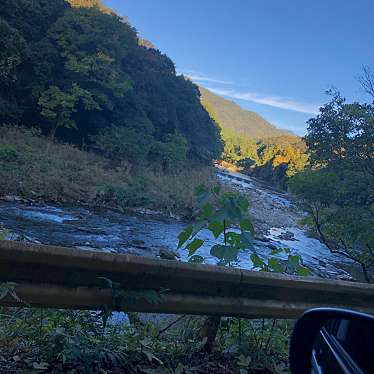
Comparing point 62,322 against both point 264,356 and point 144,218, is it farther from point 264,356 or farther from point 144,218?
point 144,218

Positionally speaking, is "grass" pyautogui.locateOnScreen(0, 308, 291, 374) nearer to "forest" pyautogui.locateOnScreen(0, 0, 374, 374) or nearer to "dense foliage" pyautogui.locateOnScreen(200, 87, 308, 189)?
"forest" pyautogui.locateOnScreen(0, 0, 374, 374)

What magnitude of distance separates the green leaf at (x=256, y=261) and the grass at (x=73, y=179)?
1177 cm

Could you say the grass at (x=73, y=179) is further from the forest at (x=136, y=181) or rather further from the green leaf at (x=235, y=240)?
the green leaf at (x=235, y=240)

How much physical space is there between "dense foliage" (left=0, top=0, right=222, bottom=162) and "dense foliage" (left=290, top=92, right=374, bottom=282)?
19271 mm

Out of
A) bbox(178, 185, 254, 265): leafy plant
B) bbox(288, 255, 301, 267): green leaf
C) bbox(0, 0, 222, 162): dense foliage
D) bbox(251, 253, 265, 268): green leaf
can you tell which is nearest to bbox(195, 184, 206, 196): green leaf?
bbox(178, 185, 254, 265): leafy plant

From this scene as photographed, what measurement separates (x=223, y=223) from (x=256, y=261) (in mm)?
380

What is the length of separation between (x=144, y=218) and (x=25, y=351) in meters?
15.9

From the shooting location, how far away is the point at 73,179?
64.1 feet

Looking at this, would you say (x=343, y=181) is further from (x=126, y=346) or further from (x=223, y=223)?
(x=126, y=346)

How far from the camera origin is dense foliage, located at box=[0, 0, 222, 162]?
26078 millimetres

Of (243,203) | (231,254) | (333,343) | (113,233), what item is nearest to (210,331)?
(231,254)

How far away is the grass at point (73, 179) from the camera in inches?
666

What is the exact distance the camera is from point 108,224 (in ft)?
48.8

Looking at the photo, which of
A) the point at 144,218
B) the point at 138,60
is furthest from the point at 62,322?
the point at 138,60
